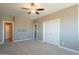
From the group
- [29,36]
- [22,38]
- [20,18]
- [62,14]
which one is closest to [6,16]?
[20,18]

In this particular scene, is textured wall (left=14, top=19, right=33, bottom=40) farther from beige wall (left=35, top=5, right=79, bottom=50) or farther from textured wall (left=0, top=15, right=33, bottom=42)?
beige wall (left=35, top=5, right=79, bottom=50)

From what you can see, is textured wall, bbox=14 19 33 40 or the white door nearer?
the white door

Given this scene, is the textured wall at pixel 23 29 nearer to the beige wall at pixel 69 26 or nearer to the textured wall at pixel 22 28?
the textured wall at pixel 22 28

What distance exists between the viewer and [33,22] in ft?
34.9

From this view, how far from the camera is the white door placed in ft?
22.0

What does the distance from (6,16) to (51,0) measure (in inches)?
277

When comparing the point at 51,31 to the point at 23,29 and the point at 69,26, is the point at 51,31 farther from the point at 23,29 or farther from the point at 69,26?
the point at 23,29

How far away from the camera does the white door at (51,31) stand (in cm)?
671

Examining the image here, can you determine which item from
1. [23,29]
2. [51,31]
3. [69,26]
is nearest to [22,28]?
[23,29]

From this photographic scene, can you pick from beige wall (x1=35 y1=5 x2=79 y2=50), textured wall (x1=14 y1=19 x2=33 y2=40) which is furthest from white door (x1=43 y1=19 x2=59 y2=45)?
textured wall (x1=14 y1=19 x2=33 y2=40)

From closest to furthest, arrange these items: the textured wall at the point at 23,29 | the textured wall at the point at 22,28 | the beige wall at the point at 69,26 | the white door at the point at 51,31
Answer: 1. the beige wall at the point at 69,26
2. the white door at the point at 51,31
3. the textured wall at the point at 22,28
4. the textured wall at the point at 23,29

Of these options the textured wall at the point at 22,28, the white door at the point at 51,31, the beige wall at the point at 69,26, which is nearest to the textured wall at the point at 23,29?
the textured wall at the point at 22,28

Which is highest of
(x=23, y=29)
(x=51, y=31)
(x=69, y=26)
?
(x=69, y=26)

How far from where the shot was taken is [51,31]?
7.49 meters
